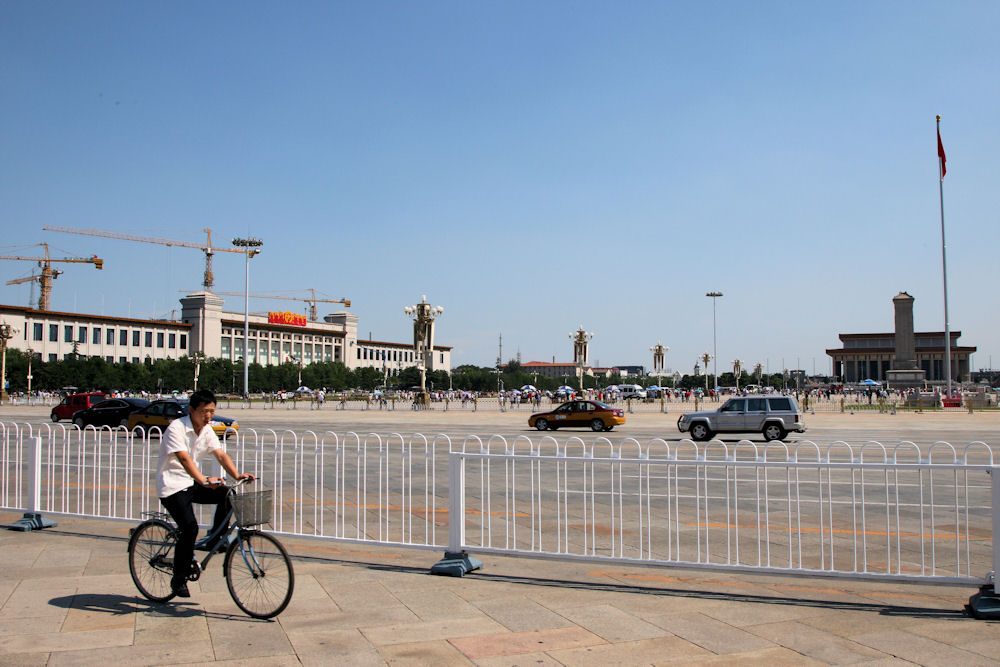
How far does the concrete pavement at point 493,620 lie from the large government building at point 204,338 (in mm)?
106474

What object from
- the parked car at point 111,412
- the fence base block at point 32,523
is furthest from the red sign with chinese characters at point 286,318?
the fence base block at point 32,523

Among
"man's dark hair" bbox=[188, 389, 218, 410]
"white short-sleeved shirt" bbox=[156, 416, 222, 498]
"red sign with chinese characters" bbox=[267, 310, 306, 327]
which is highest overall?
"red sign with chinese characters" bbox=[267, 310, 306, 327]

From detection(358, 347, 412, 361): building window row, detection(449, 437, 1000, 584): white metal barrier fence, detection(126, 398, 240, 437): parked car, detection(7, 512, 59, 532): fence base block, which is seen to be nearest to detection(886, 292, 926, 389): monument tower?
detection(126, 398, 240, 437): parked car

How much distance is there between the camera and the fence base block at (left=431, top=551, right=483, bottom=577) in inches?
292

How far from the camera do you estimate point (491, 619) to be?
19.8 ft

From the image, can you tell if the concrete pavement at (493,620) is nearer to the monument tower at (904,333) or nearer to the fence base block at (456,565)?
the fence base block at (456,565)

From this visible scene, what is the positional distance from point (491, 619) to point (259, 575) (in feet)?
6.17

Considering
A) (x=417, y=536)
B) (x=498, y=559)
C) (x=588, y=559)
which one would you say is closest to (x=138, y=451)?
(x=417, y=536)

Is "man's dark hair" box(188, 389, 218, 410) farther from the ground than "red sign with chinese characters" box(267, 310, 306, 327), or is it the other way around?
"red sign with chinese characters" box(267, 310, 306, 327)

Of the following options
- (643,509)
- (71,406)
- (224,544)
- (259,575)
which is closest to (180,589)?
(224,544)

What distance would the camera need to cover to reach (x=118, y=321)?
123375 mm

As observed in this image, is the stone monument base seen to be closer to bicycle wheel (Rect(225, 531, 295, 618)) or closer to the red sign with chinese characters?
bicycle wheel (Rect(225, 531, 295, 618))

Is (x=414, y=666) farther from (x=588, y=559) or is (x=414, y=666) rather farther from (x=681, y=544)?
(x=681, y=544)

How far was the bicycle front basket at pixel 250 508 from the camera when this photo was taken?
5.82m
